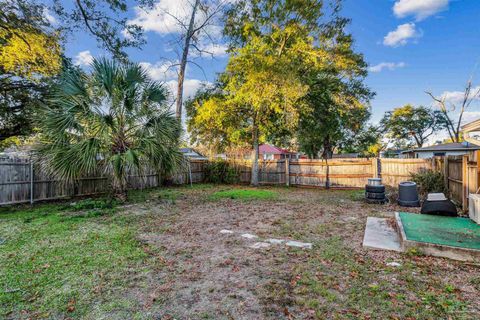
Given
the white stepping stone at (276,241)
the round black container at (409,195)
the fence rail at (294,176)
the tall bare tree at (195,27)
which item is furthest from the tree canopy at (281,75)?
the white stepping stone at (276,241)

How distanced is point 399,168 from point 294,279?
30.0ft

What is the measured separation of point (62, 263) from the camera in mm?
3252

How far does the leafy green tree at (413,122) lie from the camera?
28.6m

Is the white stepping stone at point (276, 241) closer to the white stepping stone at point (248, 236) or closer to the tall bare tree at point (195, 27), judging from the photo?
the white stepping stone at point (248, 236)

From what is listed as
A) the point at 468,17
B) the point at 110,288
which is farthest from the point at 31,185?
the point at 468,17

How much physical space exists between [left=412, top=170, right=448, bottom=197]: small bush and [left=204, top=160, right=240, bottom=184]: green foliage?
879 centimetres

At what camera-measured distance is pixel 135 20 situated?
7527 mm

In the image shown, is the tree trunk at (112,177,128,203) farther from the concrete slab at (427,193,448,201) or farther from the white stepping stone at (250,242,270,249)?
the concrete slab at (427,193,448,201)

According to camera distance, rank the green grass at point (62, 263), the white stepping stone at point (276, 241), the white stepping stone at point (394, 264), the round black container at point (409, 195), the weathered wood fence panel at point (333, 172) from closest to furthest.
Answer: the green grass at point (62, 263)
the white stepping stone at point (394, 264)
the white stepping stone at point (276, 241)
the round black container at point (409, 195)
the weathered wood fence panel at point (333, 172)

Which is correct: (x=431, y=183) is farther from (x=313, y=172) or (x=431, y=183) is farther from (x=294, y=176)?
(x=294, y=176)

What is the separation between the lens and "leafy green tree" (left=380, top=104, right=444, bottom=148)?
93.9 ft

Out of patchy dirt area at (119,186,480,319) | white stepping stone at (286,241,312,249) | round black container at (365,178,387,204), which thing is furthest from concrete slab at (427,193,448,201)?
white stepping stone at (286,241,312,249)

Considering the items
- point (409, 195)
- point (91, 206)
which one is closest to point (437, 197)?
point (409, 195)

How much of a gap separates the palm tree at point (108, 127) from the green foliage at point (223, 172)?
22.2 ft
